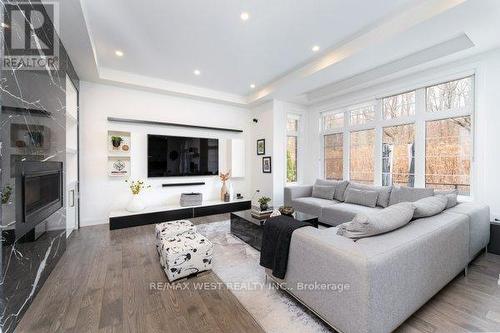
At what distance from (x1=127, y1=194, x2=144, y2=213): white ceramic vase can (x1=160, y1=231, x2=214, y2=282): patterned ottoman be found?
2.04m

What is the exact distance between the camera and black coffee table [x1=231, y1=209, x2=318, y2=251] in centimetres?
303

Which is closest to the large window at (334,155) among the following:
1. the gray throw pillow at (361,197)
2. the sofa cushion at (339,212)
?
the gray throw pillow at (361,197)

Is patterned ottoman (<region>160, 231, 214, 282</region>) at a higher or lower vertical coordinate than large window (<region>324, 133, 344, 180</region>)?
lower

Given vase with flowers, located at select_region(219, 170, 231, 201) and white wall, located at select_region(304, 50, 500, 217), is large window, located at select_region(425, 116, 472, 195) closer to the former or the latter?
white wall, located at select_region(304, 50, 500, 217)

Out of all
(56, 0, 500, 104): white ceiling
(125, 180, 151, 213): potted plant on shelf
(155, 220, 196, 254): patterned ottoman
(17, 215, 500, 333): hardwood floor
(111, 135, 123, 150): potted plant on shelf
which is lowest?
(17, 215, 500, 333): hardwood floor

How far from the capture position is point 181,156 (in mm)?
4906

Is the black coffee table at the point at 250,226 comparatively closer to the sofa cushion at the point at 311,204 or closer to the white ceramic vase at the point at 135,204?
the sofa cushion at the point at 311,204

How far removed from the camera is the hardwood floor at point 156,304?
5.28ft

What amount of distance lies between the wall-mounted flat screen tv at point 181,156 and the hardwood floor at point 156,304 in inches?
92.3

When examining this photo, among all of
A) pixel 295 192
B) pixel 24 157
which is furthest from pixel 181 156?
pixel 24 157

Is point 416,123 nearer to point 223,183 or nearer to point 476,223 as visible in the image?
point 476,223

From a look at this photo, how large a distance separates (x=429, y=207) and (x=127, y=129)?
198 inches

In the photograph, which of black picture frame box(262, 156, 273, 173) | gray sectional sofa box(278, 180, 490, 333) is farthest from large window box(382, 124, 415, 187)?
black picture frame box(262, 156, 273, 173)

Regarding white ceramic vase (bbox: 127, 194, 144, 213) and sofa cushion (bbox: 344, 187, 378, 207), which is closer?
sofa cushion (bbox: 344, 187, 378, 207)
